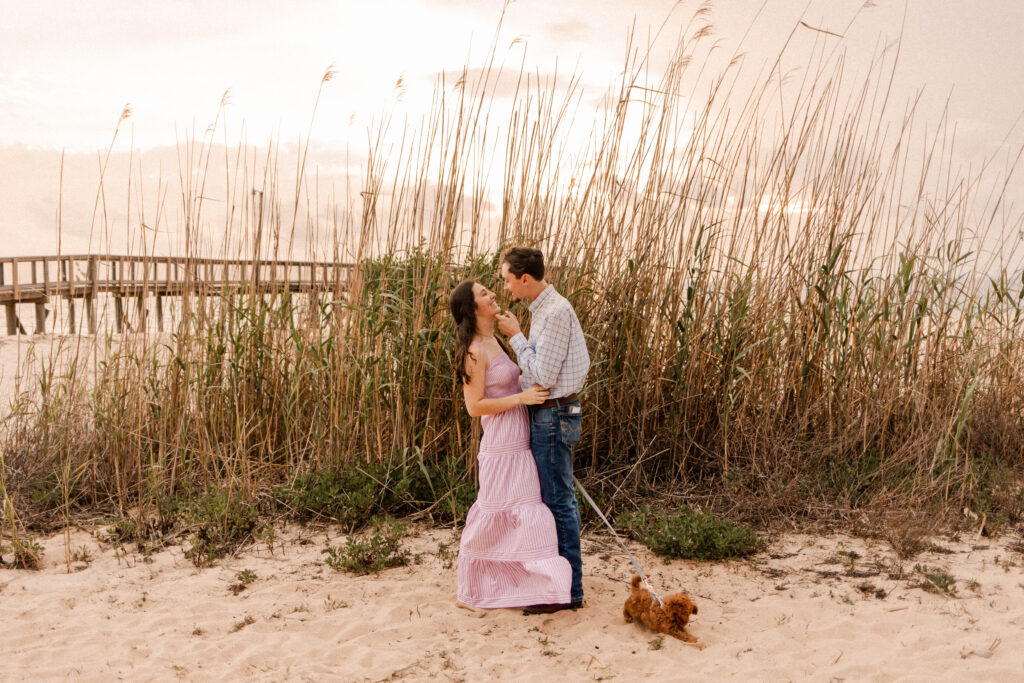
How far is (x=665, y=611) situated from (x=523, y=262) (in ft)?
4.47

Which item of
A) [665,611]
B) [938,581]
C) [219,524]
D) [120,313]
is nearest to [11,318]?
[120,313]

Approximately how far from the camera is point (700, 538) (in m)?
3.40

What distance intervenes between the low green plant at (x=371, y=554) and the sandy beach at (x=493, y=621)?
5 centimetres

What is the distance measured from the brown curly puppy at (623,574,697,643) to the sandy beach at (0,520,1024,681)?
0.18 ft

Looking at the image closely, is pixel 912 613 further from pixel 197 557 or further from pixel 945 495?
pixel 197 557

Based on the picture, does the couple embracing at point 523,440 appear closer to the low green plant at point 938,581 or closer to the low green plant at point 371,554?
the low green plant at point 371,554

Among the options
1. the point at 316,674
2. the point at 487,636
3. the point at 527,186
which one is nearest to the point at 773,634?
the point at 487,636

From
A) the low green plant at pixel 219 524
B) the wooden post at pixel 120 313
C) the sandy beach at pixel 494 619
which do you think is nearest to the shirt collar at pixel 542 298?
the sandy beach at pixel 494 619

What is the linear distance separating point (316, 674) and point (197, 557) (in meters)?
1.29

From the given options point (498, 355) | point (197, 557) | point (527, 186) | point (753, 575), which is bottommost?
point (197, 557)

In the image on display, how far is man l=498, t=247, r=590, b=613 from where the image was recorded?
8.63 feet

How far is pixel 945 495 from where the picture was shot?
3.91 m

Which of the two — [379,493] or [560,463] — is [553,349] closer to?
[560,463]

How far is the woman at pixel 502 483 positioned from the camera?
2742 millimetres
